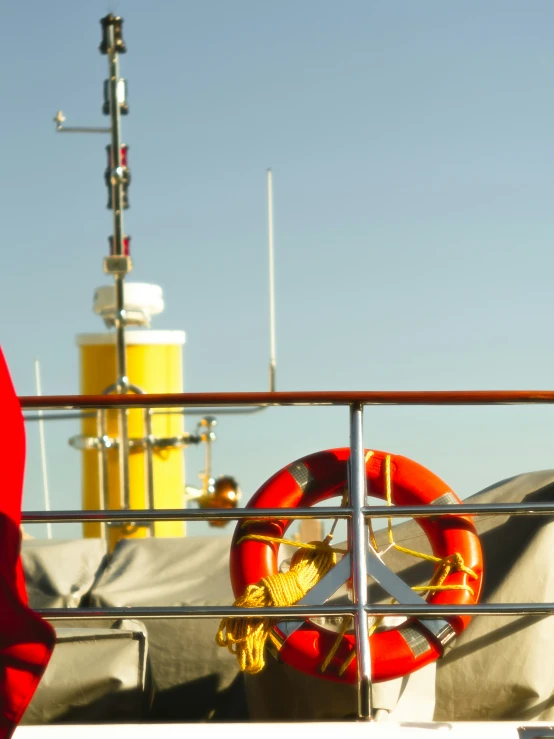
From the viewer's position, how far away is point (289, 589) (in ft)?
7.95

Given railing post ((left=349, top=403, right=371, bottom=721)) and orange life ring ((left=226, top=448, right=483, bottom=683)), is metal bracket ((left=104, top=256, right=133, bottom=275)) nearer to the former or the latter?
orange life ring ((left=226, top=448, right=483, bottom=683))

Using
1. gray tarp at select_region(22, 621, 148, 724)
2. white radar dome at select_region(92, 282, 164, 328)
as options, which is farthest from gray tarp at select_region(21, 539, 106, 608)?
white radar dome at select_region(92, 282, 164, 328)

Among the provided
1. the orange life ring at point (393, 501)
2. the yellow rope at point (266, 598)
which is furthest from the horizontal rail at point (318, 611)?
the orange life ring at point (393, 501)

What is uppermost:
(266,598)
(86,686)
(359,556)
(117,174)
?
(117,174)

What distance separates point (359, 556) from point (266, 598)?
0.30m

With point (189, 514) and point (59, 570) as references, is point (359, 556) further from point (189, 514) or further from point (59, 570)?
point (59, 570)

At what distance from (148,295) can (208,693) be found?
5.14 meters

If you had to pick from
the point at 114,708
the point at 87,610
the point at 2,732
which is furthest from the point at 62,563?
the point at 2,732

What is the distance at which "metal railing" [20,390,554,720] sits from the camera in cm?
220

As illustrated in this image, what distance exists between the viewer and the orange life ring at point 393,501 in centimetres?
244

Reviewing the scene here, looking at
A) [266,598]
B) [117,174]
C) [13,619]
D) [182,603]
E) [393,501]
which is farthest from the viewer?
[117,174]

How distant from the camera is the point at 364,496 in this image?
7.48 feet

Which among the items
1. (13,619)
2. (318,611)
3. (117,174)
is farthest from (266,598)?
(117,174)

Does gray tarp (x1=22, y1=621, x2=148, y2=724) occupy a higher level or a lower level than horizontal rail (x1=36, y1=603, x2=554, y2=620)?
lower
